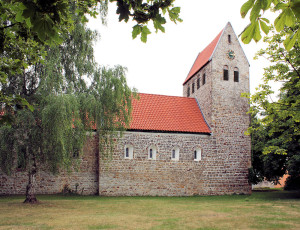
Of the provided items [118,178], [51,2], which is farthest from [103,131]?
[51,2]

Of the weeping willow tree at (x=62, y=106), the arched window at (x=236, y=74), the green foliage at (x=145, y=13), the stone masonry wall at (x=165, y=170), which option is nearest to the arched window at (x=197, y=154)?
the stone masonry wall at (x=165, y=170)

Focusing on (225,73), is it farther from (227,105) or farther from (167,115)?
(167,115)

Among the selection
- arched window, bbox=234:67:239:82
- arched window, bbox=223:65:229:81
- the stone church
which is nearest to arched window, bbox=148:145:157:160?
the stone church

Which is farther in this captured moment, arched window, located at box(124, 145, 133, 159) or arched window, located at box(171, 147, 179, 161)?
arched window, located at box(171, 147, 179, 161)

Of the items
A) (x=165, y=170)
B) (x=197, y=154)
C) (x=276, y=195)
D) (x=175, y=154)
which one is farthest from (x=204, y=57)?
(x=276, y=195)

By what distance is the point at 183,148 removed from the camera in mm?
20750

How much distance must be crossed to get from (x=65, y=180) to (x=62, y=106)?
350 inches

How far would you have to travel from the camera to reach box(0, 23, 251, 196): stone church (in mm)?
19219

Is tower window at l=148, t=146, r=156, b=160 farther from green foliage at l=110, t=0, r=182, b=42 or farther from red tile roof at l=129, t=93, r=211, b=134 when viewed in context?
green foliage at l=110, t=0, r=182, b=42

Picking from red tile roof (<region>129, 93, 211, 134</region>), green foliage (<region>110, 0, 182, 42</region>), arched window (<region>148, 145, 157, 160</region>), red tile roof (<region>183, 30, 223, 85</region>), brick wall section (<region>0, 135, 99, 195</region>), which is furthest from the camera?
red tile roof (<region>183, 30, 223, 85</region>)

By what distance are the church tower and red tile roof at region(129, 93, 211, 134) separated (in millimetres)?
879

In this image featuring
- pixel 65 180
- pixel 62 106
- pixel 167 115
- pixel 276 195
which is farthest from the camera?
pixel 167 115

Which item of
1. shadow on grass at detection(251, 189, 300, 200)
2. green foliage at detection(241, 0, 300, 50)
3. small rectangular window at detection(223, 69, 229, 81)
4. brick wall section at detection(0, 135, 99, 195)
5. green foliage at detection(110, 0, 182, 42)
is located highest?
small rectangular window at detection(223, 69, 229, 81)

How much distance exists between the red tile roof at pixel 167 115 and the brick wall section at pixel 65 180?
339 cm
